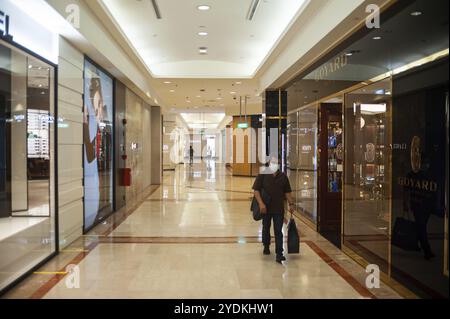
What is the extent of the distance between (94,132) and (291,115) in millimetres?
4654

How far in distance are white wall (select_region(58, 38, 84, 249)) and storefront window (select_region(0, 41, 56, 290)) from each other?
223mm

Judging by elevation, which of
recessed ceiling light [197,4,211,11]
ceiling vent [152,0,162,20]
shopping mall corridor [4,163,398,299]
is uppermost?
recessed ceiling light [197,4,211,11]

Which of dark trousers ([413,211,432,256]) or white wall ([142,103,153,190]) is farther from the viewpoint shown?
white wall ([142,103,153,190])

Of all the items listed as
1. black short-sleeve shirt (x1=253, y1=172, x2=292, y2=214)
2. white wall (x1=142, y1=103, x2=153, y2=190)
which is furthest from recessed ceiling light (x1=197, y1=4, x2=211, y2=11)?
white wall (x1=142, y1=103, x2=153, y2=190)

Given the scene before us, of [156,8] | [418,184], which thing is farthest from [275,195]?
[156,8]

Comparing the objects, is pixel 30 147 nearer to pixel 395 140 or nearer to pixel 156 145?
pixel 395 140

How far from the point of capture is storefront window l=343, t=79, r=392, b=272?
4.98m

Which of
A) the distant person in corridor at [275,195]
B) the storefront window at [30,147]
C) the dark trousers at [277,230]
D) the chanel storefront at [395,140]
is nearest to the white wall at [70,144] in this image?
the storefront window at [30,147]

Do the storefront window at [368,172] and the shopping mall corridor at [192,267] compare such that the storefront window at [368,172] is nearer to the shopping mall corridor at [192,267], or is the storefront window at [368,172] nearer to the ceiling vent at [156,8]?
the shopping mall corridor at [192,267]

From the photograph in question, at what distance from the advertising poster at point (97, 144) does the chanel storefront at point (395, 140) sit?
4.31 m

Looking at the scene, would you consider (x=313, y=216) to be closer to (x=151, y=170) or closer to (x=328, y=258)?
(x=328, y=258)

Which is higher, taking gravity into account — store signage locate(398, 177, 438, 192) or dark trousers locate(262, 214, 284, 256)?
store signage locate(398, 177, 438, 192)

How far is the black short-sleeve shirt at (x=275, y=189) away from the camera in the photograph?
18.7 ft

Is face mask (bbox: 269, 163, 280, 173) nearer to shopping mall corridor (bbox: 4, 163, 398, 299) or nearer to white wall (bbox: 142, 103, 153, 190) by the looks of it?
shopping mall corridor (bbox: 4, 163, 398, 299)
